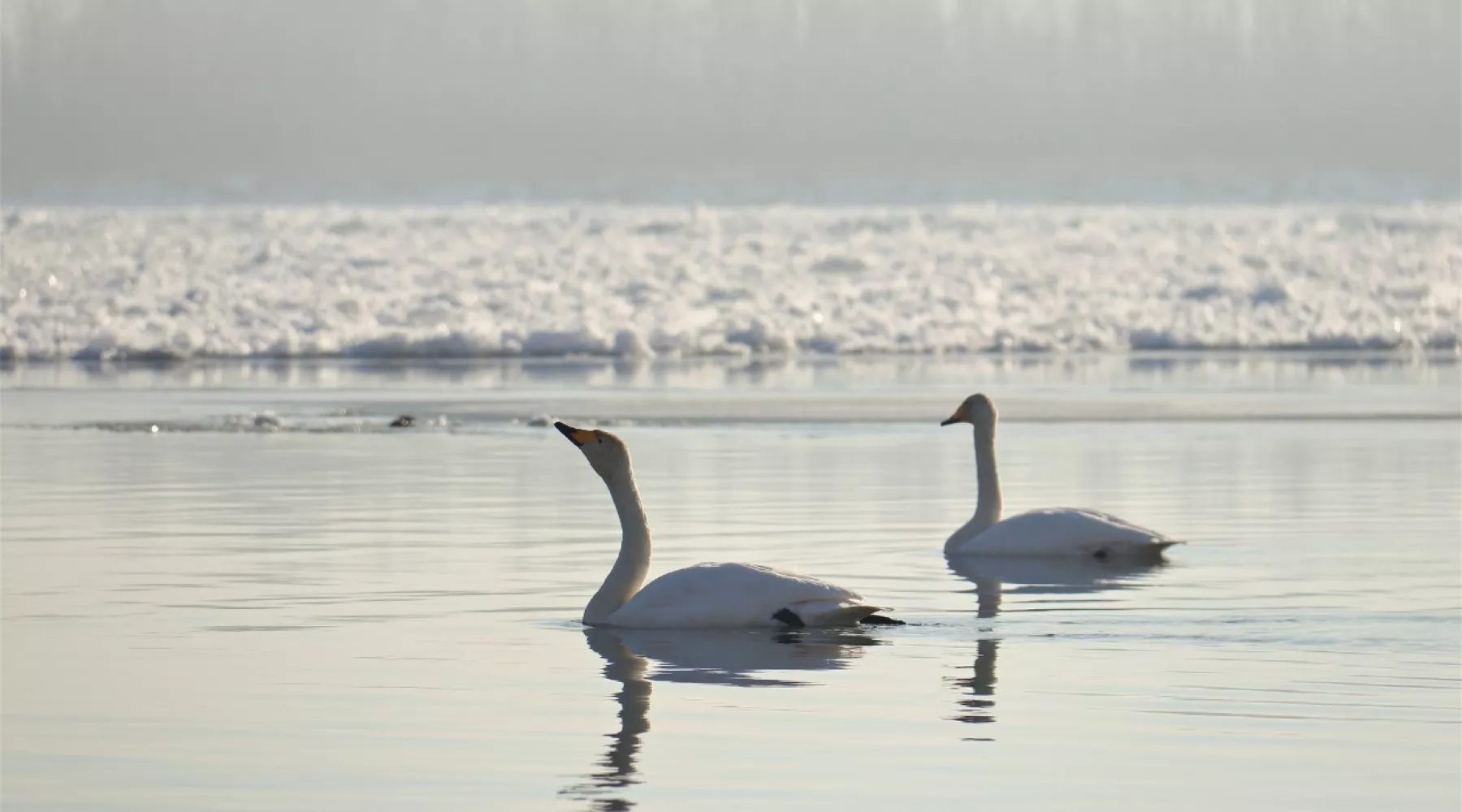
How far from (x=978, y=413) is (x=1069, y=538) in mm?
2886

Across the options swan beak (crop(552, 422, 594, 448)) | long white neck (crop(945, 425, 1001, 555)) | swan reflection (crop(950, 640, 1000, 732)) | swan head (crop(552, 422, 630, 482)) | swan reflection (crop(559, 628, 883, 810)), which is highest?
swan beak (crop(552, 422, 594, 448))

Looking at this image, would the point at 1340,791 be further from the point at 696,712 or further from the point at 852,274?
the point at 852,274

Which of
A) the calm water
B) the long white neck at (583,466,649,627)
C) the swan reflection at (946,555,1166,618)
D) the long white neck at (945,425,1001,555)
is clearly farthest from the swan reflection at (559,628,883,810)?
the long white neck at (945,425,1001,555)

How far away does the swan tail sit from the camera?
11297 millimetres

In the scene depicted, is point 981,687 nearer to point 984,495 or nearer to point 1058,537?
point 1058,537

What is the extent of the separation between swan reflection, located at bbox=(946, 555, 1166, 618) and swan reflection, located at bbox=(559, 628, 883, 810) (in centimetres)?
142

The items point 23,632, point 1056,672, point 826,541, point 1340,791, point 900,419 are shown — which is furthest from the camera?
point 900,419

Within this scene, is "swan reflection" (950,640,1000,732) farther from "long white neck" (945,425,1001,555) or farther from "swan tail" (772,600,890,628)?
"long white neck" (945,425,1001,555)

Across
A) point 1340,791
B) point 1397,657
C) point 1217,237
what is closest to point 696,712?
point 1340,791

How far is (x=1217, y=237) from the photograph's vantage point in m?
90.7

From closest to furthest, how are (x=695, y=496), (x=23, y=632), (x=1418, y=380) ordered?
(x=23, y=632)
(x=695, y=496)
(x=1418, y=380)

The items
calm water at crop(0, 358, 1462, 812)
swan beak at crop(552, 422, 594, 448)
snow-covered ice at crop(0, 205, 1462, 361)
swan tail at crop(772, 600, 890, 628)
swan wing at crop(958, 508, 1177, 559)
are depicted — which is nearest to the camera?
calm water at crop(0, 358, 1462, 812)

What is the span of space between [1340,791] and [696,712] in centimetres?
245

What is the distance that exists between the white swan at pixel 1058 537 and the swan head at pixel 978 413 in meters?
1.42
